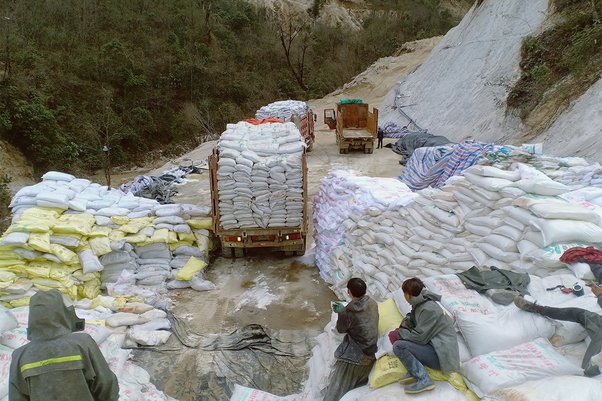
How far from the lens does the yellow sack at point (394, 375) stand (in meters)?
2.82

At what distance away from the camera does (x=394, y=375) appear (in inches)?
117

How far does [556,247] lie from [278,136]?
17.2 feet

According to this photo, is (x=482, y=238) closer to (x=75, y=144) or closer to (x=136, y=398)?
(x=136, y=398)

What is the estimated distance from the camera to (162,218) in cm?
733

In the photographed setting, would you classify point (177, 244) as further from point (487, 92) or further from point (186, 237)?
point (487, 92)

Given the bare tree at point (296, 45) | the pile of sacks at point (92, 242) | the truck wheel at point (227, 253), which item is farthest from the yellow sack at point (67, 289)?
the bare tree at point (296, 45)

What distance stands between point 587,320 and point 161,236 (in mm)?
5805

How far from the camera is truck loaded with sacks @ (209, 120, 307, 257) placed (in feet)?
23.8

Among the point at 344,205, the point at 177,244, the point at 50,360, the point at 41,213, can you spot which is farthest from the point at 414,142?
the point at 50,360

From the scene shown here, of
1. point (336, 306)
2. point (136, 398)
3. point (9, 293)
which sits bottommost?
point (136, 398)

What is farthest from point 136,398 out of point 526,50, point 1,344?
point 526,50

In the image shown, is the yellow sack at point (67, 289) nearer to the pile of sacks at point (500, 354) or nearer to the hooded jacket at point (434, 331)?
the pile of sacks at point (500, 354)

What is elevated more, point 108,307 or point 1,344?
point 1,344

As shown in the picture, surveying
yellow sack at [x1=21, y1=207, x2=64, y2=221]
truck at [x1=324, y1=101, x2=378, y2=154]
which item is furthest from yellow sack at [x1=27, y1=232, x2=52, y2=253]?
truck at [x1=324, y1=101, x2=378, y2=154]
